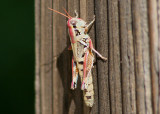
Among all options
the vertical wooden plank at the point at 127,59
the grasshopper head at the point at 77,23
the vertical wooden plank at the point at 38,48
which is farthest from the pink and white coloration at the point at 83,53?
the vertical wooden plank at the point at 38,48

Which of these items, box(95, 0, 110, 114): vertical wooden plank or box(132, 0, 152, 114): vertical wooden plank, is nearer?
box(132, 0, 152, 114): vertical wooden plank

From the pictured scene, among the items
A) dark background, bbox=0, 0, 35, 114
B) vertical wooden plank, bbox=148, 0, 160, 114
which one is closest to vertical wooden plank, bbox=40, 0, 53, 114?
vertical wooden plank, bbox=148, 0, 160, 114

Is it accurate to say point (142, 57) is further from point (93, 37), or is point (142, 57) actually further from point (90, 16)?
point (90, 16)

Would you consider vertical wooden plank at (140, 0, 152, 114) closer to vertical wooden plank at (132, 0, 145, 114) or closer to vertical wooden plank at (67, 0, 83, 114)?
vertical wooden plank at (132, 0, 145, 114)

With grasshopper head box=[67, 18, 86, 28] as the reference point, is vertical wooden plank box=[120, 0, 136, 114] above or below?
below

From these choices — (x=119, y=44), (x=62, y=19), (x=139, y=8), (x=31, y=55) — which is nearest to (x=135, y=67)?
(x=119, y=44)
